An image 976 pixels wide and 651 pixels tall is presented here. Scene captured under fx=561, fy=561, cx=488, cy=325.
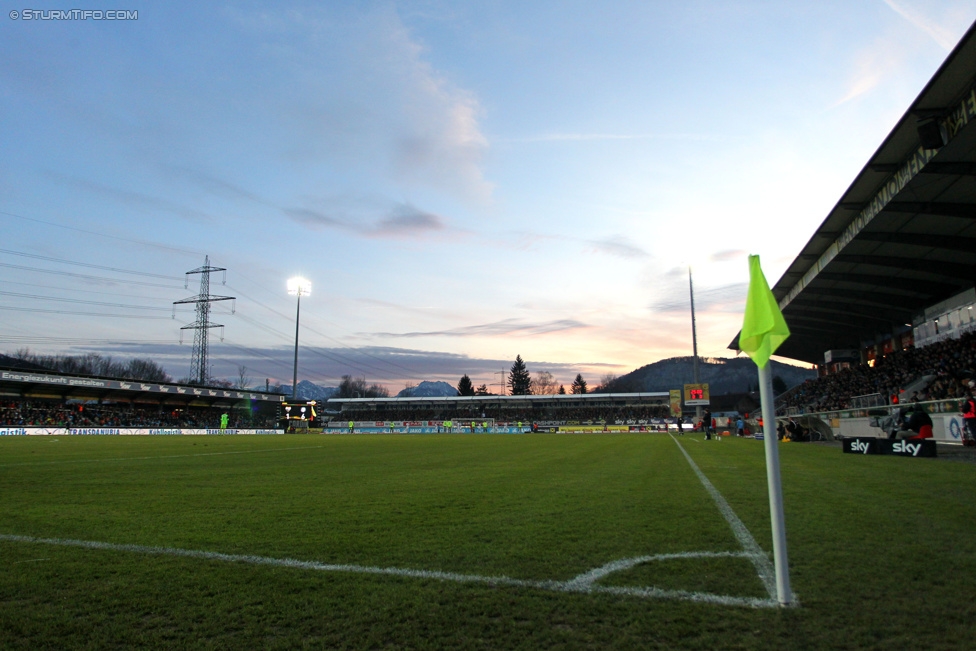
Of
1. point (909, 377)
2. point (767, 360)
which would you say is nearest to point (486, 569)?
point (767, 360)

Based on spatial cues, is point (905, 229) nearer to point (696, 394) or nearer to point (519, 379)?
point (696, 394)

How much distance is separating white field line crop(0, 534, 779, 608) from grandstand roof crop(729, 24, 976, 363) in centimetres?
1330

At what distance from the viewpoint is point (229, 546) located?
15.3 feet

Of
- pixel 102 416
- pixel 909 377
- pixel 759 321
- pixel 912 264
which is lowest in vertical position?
pixel 102 416

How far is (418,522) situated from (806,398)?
169 ft

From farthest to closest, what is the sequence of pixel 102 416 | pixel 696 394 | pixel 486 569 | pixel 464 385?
pixel 464 385 → pixel 102 416 → pixel 696 394 → pixel 486 569

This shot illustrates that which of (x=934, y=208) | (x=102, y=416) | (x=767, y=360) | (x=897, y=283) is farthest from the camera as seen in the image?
(x=102, y=416)

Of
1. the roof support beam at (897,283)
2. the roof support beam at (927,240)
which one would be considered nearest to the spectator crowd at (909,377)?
the roof support beam at (897,283)

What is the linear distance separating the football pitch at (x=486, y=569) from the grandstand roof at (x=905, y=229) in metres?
10.4

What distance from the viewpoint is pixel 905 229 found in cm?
2181

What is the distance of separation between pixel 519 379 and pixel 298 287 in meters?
79.2

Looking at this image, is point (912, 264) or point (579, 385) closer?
point (912, 264)

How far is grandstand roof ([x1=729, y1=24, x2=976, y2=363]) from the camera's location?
1380 centimetres

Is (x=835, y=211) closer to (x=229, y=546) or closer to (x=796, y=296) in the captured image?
(x=796, y=296)
